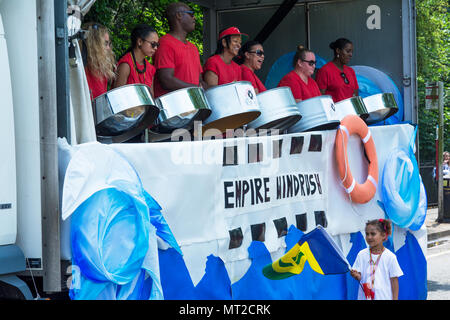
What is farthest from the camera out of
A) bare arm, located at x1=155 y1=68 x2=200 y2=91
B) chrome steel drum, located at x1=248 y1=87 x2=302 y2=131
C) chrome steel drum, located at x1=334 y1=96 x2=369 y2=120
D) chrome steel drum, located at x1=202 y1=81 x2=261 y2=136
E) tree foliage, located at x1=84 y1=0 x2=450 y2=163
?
Answer: tree foliage, located at x1=84 y1=0 x2=450 y2=163

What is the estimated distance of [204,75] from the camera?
4969mm

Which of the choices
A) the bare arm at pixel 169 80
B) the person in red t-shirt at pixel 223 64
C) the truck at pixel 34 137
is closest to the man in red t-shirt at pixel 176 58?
the bare arm at pixel 169 80

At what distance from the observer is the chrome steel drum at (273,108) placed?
4218mm

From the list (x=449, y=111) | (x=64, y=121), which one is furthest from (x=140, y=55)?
(x=449, y=111)

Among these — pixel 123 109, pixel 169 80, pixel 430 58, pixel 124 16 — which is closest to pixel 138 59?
pixel 169 80

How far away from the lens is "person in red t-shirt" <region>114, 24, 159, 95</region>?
13.6 feet

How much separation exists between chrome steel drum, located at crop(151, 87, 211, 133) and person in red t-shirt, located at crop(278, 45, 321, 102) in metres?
1.85

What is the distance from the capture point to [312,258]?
3627mm

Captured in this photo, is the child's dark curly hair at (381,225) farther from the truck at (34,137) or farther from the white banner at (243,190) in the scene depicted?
the truck at (34,137)

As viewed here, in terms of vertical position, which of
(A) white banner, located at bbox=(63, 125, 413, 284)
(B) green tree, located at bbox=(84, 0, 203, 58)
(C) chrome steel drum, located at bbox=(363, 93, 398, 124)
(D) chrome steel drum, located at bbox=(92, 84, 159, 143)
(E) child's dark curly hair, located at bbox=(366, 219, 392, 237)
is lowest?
(E) child's dark curly hair, located at bbox=(366, 219, 392, 237)

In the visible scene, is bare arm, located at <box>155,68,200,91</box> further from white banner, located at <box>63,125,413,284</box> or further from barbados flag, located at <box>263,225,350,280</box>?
barbados flag, located at <box>263,225,350,280</box>

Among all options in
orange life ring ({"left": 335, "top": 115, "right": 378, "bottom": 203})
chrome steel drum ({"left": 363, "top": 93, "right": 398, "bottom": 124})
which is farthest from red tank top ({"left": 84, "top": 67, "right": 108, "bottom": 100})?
chrome steel drum ({"left": 363, "top": 93, "right": 398, "bottom": 124})

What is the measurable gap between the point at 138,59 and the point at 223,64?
0.87m

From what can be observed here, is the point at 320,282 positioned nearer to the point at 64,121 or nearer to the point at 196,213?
the point at 196,213
